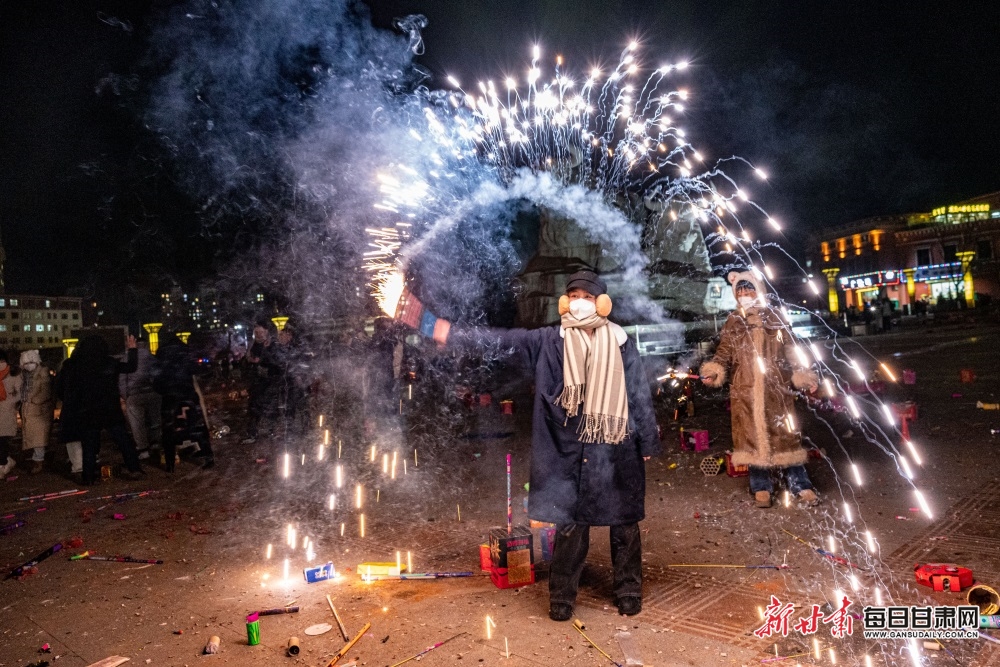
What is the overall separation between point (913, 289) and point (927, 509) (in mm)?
65010

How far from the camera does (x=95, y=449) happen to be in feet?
28.0

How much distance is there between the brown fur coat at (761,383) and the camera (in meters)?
5.95

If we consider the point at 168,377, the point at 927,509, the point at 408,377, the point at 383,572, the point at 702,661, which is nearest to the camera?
the point at 702,661

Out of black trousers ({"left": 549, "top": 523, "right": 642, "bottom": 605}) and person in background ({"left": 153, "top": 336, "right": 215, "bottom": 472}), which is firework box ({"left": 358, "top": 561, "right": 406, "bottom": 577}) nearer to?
black trousers ({"left": 549, "top": 523, "right": 642, "bottom": 605})

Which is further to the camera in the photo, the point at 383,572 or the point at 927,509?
the point at 927,509

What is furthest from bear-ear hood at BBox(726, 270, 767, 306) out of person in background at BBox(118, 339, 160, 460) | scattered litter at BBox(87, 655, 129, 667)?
person in background at BBox(118, 339, 160, 460)

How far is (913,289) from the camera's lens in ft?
196

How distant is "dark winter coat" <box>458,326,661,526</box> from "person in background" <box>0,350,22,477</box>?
28.5 feet

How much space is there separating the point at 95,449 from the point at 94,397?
2.32 feet

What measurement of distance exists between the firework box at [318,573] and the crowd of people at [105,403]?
543 cm

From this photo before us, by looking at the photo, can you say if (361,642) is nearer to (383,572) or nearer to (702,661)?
(383,572)

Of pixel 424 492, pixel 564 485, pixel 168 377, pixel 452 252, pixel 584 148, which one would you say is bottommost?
pixel 424 492

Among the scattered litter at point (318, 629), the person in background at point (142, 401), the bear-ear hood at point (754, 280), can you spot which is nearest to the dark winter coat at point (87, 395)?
the person in background at point (142, 401)

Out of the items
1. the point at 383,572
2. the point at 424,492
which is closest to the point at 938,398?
the point at 424,492
